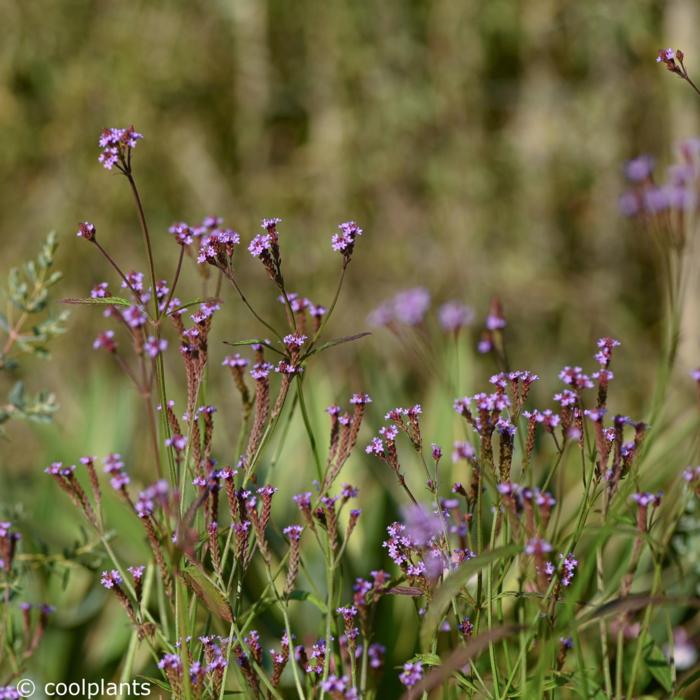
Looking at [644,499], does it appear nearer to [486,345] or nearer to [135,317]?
[486,345]

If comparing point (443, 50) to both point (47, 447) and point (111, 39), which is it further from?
point (47, 447)

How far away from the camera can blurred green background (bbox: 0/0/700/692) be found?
14.5 feet

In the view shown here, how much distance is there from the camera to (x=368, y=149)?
454cm

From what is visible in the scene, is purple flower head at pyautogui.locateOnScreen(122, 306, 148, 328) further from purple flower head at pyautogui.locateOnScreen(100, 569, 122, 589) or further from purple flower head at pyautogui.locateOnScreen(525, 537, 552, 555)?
purple flower head at pyautogui.locateOnScreen(525, 537, 552, 555)

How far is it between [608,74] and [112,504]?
3.60 m

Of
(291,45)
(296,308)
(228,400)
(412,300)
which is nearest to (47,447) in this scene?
(412,300)

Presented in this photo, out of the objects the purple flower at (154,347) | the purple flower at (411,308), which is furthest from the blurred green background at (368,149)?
the purple flower at (154,347)

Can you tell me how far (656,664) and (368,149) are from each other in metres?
3.67

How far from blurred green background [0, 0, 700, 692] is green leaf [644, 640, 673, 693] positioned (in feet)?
9.78

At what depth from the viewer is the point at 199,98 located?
15.8 feet

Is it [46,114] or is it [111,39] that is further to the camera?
[46,114]

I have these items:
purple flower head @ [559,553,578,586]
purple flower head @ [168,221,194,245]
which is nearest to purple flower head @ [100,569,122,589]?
purple flower head @ [168,221,194,245]
